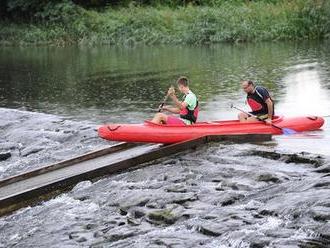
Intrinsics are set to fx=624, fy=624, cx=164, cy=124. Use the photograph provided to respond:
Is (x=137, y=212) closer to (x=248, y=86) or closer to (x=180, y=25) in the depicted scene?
(x=248, y=86)

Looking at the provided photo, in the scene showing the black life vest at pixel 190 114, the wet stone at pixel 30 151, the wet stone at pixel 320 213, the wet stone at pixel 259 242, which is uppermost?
the black life vest at pixel 190 114

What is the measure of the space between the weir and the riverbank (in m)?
29.0

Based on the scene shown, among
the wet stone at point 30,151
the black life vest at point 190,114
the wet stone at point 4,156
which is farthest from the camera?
the wet stone at point 30,151

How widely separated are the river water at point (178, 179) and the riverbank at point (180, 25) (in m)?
14.8

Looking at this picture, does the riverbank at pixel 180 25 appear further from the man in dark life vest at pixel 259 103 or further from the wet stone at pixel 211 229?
the wet stone at pixel 211 229

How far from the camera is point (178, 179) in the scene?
12.4 m

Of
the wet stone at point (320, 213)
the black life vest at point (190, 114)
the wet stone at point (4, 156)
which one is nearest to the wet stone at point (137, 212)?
the wet stone at point (320, 213)

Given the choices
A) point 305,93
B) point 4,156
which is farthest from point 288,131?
point 305,93

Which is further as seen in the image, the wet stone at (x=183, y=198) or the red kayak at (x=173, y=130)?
the red kayak at (x=173, y=130)

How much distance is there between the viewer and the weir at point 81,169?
11641mm

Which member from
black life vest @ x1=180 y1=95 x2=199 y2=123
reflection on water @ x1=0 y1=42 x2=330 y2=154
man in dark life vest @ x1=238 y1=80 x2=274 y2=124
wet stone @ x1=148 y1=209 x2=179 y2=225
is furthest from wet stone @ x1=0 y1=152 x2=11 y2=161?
wet stone @ x1=148 y1=209 x2=179 y2=225

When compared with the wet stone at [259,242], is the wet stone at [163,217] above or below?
below

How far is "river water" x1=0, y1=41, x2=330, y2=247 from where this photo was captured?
9.63m

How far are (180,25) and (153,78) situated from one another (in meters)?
18.0
